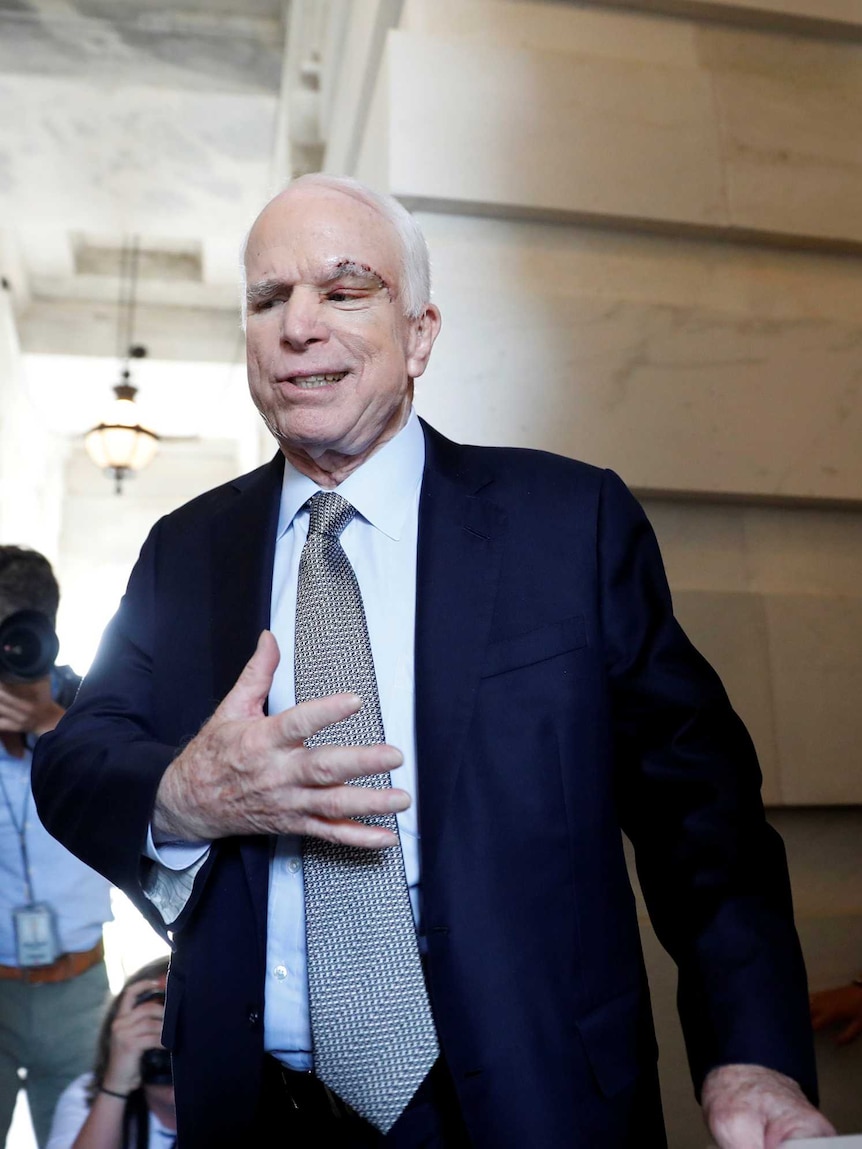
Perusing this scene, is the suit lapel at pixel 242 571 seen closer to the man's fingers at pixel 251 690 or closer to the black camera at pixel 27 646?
the man's fingers at pixel 251 690

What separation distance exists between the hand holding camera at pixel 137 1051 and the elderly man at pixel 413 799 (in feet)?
3.14

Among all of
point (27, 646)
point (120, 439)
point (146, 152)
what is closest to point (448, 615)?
point (27, 646)

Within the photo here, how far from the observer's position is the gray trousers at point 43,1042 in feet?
7.02

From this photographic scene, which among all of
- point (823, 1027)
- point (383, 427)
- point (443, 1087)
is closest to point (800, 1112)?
point (443, 1087)

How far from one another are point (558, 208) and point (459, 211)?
0.20 m

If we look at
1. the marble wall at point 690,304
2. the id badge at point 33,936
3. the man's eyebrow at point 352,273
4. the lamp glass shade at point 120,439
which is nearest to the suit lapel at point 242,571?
the man's eyebrow at point 352,273

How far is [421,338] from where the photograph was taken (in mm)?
1447

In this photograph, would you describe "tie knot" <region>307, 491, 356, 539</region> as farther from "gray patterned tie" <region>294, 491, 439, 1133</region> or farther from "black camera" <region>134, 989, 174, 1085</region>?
"black camera" <region>134, 989, 174, 1085</region>

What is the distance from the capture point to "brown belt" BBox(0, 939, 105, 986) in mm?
2156

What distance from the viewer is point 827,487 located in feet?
7.21

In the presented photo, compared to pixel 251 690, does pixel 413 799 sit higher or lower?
lower

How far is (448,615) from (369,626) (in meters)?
0.10

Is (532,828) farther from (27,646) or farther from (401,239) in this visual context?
(27,646)

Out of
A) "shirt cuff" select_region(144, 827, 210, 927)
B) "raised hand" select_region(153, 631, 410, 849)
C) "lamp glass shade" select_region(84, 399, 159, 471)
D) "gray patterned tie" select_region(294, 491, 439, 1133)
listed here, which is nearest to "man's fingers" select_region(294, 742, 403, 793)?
"raised hand" select_region(153, 631, 410, 849)
